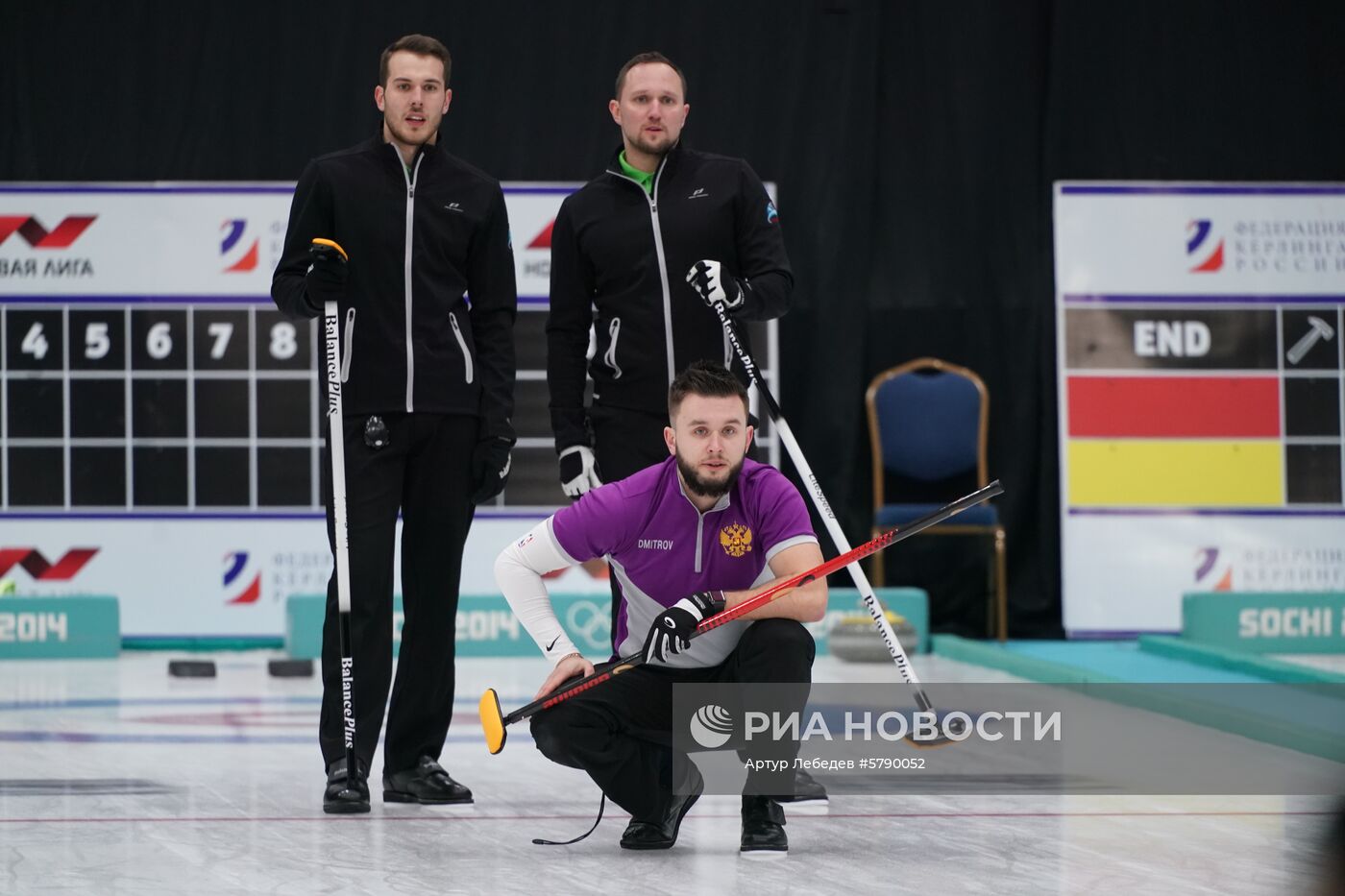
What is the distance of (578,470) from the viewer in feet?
11.6

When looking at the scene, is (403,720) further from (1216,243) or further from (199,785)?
(1216,243)

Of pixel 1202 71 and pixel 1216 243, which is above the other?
pixel 1202 71

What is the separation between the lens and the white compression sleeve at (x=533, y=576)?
2.95m

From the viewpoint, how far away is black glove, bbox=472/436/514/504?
11.7 feet

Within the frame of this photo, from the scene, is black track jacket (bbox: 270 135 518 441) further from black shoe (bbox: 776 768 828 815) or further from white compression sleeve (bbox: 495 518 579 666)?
black shoe (bbox: 776 768 828 815)

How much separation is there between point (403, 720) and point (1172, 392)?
4656mm

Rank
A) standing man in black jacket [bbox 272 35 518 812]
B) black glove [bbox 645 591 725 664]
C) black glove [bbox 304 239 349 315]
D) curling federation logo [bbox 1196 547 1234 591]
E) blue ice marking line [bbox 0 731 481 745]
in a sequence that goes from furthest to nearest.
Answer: curling federation logo [bbox 1196 547 1234 591] < blue ice marking line [bbox 0 731 481 745] < standing man in black jacket [bbox 272 35 518 812] < black glove [bbox 304 239 349 315] < black glove [bbox 645 591 725 664]

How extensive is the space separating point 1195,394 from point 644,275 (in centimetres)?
434

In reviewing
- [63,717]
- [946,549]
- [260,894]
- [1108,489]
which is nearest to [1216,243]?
[1108,489]

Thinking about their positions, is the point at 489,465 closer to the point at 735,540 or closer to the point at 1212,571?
the point at 735,540

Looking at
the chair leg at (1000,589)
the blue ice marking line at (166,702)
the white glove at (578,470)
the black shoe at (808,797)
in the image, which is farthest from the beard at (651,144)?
the chair leg at (1000,589)

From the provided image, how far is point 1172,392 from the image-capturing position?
7.29 metres

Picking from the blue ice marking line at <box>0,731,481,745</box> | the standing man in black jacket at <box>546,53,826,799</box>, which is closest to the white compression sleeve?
the standing man in black jacket at <box>546,53,826,799</box>

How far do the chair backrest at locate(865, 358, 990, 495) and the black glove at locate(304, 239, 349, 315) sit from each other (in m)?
4.07
